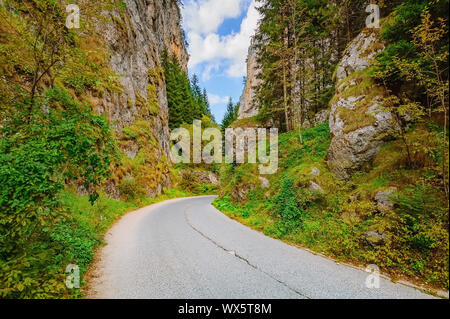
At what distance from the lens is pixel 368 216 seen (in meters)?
5.17

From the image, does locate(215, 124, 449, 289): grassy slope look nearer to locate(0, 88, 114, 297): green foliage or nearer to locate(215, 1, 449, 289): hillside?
locate(215, 1, 449, 289): hillside

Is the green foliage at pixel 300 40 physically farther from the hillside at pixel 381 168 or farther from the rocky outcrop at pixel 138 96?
the rocky outcrop at pixel 138 96

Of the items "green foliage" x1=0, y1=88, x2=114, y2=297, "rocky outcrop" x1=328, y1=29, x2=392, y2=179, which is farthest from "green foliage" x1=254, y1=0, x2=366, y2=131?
"green foliage" x1=0, y1=88, x2=114, y2=297

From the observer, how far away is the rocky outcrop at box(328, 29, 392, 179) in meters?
6.76

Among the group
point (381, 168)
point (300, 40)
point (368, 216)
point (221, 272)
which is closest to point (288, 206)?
point (368, 216)

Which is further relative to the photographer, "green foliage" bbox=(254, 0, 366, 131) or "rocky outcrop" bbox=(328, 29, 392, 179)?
"green foliage" bbox=(254, 0, 366, 131)

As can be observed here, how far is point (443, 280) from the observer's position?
3504 mm

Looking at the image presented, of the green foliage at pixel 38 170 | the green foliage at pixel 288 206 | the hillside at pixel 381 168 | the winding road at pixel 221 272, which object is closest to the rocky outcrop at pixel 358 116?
the hillside at pixel 381 168

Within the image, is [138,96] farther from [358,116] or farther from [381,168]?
[381,168]

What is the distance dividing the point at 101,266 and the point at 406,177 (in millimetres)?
8455

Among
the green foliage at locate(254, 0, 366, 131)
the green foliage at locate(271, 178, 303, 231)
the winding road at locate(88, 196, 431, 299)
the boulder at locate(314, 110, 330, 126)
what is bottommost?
the winding road at locate(88, 196, 431, 299)

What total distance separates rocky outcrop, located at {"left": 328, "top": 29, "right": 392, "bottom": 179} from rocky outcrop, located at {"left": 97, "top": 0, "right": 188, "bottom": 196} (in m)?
12.9

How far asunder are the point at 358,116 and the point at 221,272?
25.0ft
